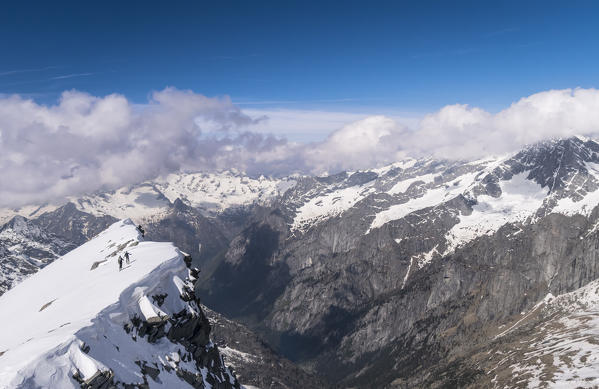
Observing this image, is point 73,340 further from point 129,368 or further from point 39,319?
point 39,319

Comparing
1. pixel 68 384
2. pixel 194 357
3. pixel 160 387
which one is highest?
pixel 68 384

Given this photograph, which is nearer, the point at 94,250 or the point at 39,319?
the point at 39,319

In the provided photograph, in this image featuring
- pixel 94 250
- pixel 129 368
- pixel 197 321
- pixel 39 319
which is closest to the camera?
pixel 129 368

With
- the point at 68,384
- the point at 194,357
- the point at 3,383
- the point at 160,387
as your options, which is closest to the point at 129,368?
the point at 160,387

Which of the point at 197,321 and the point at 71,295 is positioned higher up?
the point at 71,295

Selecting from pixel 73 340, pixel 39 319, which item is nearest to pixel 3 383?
pixel 73 340

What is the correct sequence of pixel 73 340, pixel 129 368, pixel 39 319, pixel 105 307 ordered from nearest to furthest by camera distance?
pixel 73 340, pixel 129 368, pixel 105 307, pixel 39 319
